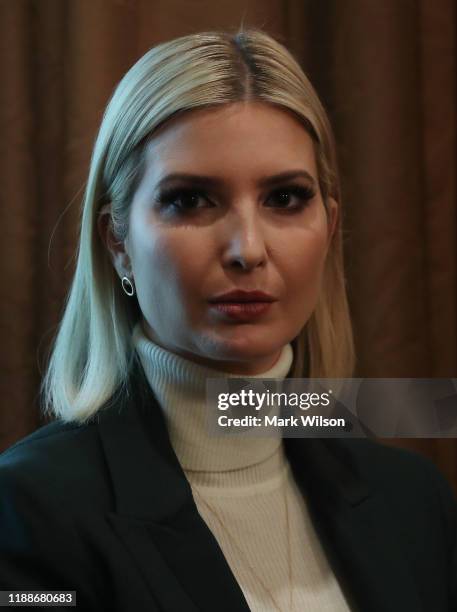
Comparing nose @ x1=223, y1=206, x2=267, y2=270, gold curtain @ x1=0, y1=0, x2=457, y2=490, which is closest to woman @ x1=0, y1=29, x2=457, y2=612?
nose @ x1=223, y1=206, x2=267, y2=270

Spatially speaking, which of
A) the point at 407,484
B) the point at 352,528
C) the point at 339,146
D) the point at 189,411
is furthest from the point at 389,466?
the point at 339,146

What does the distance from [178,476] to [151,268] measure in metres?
0.22

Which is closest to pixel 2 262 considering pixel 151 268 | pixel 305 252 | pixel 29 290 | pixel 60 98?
pixel 29 290

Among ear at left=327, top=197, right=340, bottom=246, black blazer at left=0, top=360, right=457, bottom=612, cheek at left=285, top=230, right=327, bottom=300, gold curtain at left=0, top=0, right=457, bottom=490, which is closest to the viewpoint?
black blazer at left=0, top=360, right=457, bottom=612

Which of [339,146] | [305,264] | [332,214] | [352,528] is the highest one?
[339,146]

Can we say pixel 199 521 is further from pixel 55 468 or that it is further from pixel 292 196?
pixel 292 196

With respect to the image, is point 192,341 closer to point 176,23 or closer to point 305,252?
point 305,252

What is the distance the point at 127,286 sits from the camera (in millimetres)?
946

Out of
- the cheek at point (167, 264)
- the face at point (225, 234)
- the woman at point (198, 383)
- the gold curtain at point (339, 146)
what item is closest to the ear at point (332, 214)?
the woman at point (198, 383)

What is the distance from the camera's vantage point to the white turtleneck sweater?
2.82 feet

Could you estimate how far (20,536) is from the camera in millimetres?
752

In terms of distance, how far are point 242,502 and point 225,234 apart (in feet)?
0.97

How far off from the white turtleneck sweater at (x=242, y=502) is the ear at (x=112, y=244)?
81 millimetres

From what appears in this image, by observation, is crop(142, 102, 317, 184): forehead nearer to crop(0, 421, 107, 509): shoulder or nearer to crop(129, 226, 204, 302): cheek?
crop(129, 226, 204, 302): cheek
